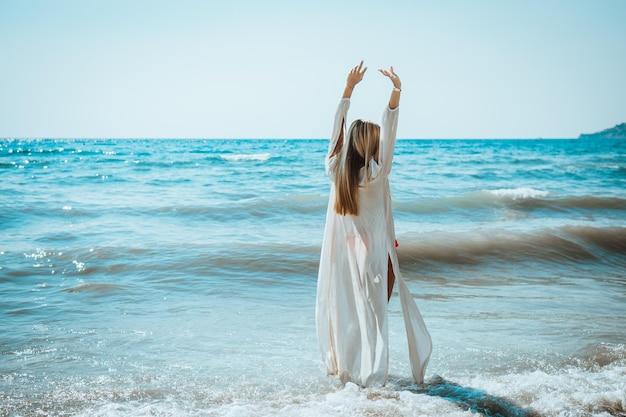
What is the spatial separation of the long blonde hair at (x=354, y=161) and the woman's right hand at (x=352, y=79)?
0.82 feet

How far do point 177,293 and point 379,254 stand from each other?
3606mm

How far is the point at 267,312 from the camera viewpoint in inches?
246

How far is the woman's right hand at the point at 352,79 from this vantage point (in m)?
4.07

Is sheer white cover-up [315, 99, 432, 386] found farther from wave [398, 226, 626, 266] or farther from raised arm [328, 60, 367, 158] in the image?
wave [398, 226, 626, 266]

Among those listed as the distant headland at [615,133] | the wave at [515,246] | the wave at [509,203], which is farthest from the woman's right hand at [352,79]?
the distant headland at [615,133]

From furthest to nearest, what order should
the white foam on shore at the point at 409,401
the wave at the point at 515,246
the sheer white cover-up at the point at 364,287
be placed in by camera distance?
1. the wave at the point at 515,246
2. the sheer white cover-up at the point at 364,287
3. the white foam on shore at the point at 409,401

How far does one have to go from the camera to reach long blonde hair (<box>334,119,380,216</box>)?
3.95 metres

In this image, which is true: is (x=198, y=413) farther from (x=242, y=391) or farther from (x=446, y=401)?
(x=446, y=401)

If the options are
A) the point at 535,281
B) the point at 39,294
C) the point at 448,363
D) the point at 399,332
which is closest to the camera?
the point at 448,363

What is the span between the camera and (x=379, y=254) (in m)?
4.10

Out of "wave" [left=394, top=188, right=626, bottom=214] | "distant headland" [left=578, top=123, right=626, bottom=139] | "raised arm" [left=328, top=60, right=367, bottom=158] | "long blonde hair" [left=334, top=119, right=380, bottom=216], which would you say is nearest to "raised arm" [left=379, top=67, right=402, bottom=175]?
"long blonde hair" [left=334, top=119, right=380, bottom=216]

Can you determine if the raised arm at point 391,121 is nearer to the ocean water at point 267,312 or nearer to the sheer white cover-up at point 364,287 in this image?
the sheer white cover-up at point 364,287

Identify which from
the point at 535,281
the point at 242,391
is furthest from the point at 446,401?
the point at 535,281

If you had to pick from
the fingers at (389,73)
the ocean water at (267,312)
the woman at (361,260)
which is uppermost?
the fingers at (389,73)
